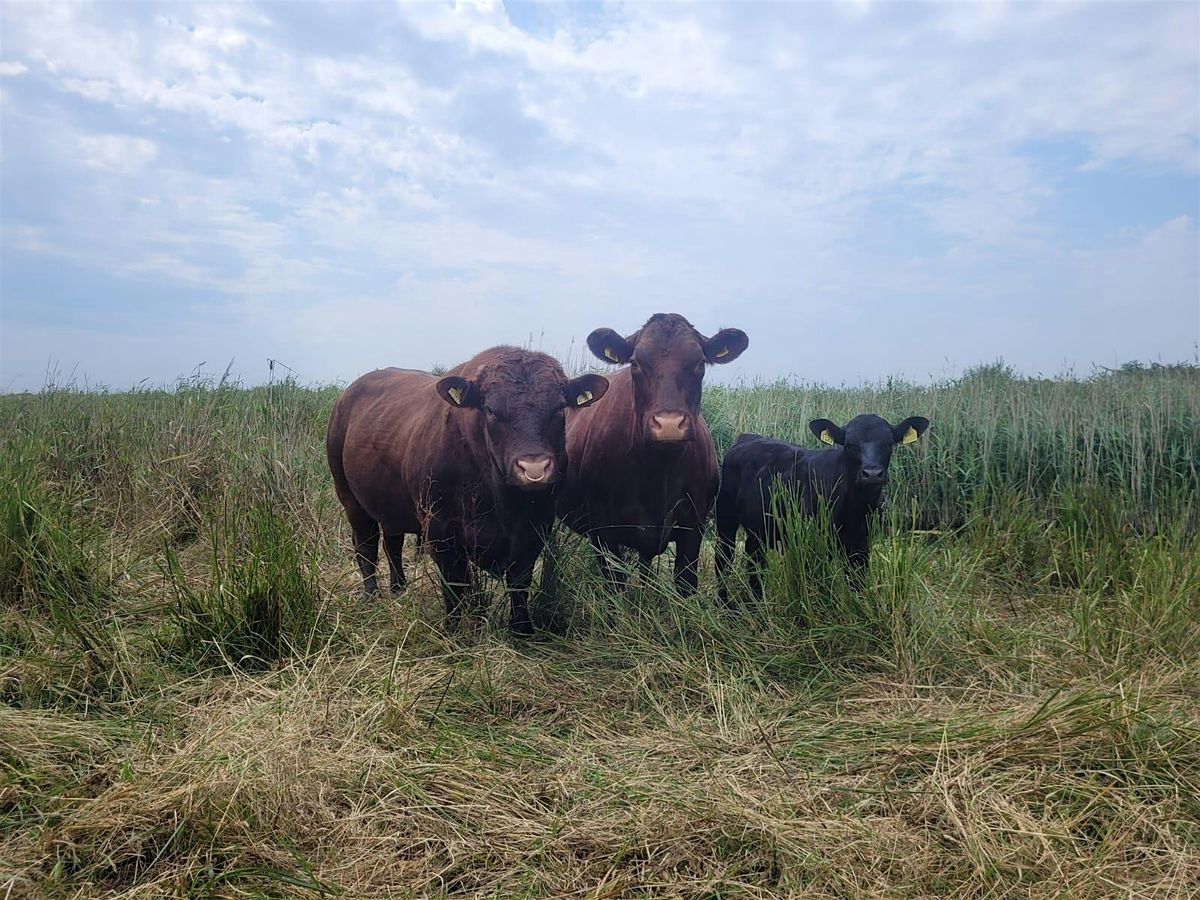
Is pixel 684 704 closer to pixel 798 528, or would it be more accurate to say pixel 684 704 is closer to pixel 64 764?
pixel 798 528

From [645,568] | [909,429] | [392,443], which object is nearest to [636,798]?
[645,568]

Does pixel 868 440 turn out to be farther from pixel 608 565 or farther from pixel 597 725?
pixel 597 725

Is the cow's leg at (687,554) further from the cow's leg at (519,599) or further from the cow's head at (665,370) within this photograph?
the cow's leg at (519,599)

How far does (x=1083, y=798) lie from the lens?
3227mm

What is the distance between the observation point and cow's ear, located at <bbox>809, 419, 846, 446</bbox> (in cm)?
550

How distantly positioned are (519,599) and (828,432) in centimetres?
225

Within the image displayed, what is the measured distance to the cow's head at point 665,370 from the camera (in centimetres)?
524

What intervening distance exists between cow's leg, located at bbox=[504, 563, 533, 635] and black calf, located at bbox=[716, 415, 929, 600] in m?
1.26

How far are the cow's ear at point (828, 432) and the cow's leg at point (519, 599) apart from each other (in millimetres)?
2049

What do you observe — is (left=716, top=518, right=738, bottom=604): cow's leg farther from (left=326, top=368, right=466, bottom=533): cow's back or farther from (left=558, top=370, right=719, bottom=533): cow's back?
(left=326, top=368, right=466, bottom=533): cow's back

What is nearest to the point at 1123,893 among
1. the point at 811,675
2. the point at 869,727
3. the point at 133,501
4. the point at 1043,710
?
the point at 1043,710

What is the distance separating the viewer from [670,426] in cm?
520

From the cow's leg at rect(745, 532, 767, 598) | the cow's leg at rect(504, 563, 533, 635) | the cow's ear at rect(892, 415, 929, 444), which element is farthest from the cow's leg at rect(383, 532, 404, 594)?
the cow's ear at rect(892, 415, 929, 444)

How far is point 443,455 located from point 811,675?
258 cm
